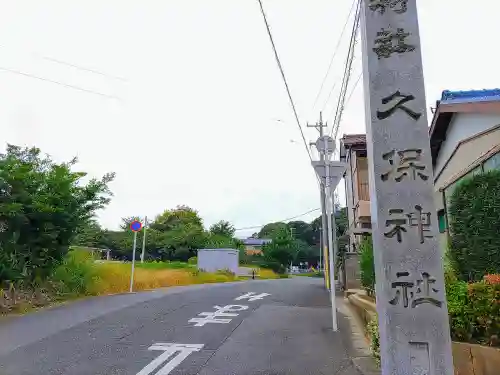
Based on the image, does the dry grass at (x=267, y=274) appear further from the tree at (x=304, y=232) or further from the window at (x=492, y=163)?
the window at (x=492, y=163)

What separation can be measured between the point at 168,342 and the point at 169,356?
0.91m

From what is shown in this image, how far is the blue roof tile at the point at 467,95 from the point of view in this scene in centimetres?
1138

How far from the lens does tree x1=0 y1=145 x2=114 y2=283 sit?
10.2 meters

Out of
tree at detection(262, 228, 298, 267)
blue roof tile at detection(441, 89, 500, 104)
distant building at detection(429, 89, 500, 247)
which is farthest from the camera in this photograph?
tree at detection(262, 228, 298, 267)

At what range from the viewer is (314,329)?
8.28m

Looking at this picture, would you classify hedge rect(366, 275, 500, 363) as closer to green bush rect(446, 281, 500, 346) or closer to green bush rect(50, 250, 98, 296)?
green bush rect(446, 281, 500, 346)

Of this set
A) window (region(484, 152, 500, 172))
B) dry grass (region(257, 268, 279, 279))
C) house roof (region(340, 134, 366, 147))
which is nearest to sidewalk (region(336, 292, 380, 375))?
window (region(484, 152, 500, 172))

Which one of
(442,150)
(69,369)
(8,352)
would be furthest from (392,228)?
(442,150)

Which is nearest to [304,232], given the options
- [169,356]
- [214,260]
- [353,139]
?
[214,260]

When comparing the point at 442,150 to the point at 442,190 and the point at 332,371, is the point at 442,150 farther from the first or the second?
the point at 332,371

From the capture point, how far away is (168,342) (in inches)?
268

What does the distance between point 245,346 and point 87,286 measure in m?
8.23

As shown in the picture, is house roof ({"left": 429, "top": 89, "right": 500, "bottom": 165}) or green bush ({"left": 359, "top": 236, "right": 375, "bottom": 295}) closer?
house roof ({"left": 429, "top": 89, "right": 500, "bottom": 165})

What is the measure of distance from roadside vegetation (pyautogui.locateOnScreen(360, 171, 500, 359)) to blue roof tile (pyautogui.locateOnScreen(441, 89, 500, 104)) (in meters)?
5.97
